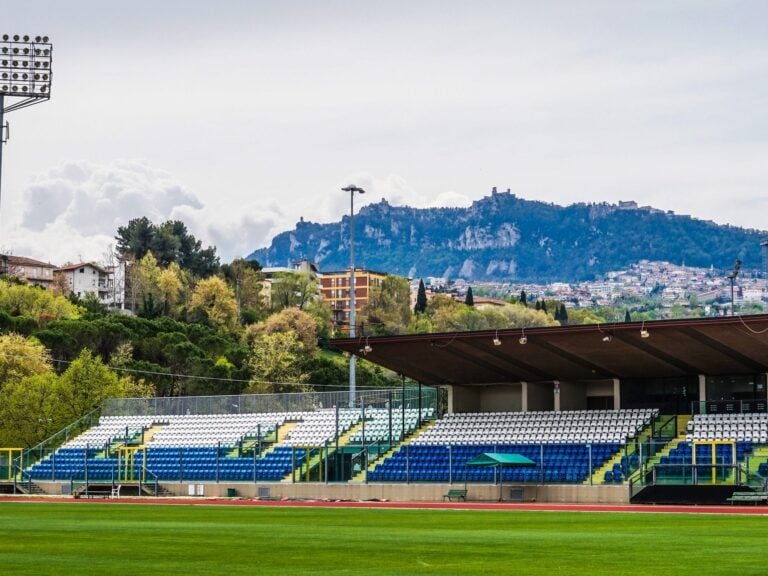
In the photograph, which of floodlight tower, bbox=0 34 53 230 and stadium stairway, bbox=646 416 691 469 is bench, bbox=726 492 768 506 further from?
floodlight tower, bbox=0 34 53 230

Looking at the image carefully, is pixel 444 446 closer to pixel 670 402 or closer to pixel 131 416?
pixel 670 402

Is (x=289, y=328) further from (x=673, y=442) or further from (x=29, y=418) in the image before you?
(x=673, y=442)

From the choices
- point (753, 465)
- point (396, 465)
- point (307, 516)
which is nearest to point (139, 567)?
point (307, 516)

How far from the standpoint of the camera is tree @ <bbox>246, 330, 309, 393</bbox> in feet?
390

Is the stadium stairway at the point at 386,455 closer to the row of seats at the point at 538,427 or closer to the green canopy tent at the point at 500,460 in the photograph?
the row of seats at the point at 538,427

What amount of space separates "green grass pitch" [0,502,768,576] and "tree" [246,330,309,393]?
8125 centimetres

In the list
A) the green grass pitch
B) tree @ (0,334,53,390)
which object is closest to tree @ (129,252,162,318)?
tree @ (0,334,53,390)

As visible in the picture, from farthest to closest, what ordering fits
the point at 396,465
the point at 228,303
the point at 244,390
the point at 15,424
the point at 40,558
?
the point at 228,303, the point at 244,390, the point at 15,424, the point at 396,465, the point at 40,558

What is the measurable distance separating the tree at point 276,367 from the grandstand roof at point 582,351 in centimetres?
5905

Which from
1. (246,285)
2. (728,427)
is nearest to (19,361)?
(728,427)

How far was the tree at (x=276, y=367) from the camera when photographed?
119 m

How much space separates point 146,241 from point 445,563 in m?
181

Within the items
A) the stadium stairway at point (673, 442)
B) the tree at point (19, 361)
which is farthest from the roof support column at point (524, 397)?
the tree at point (19, 361)

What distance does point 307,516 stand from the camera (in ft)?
122
